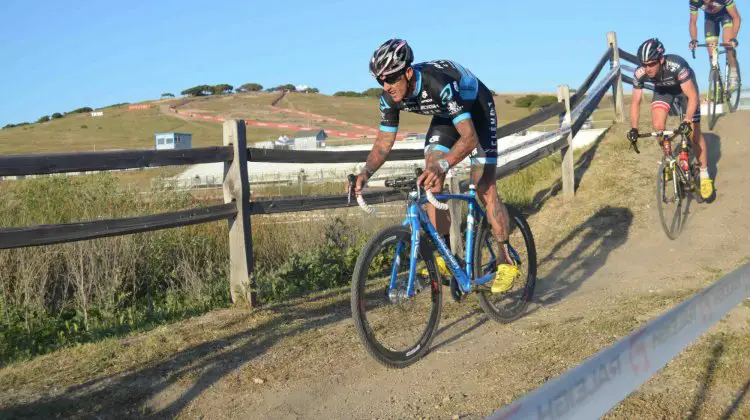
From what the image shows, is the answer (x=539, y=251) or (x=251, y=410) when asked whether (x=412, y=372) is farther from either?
(x=539, y=251)

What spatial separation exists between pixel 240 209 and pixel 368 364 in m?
2.27

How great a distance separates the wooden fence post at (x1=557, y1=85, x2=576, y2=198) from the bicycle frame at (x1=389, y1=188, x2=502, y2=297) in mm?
5835

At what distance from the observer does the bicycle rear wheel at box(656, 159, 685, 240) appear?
882cm

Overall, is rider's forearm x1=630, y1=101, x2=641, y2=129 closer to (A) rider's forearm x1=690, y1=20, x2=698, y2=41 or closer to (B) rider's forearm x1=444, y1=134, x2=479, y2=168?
(B) rider's forearm x1=444, y1=134, x2=479, y2=168

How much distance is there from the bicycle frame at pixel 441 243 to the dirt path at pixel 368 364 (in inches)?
18.6

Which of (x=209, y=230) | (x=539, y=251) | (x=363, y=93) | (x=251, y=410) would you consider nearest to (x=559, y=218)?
(x=539, y=251)

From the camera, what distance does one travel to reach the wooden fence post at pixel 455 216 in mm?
6984

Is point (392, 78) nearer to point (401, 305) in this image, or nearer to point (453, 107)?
point (453, 107)

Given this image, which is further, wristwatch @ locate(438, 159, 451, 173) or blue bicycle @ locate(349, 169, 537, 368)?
wristwatch @ locate(438, 159, 451, 173)

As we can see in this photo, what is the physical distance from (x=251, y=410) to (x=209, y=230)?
461 centimetres

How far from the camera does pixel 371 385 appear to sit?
4.39m

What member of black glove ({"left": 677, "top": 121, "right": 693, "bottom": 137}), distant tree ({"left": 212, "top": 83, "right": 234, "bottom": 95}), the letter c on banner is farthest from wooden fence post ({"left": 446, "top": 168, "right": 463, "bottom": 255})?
distant tree ({"left": 212, "top": 83, "right": 234, "bottom": 95})

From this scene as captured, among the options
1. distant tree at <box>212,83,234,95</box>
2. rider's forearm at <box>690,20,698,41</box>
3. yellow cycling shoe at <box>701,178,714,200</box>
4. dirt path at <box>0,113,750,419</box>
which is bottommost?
dirt path at <box>0,113,750,419</box>

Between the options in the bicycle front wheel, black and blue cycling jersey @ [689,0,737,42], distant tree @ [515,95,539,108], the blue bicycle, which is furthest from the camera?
distant tree @ [515,95,539,108]
